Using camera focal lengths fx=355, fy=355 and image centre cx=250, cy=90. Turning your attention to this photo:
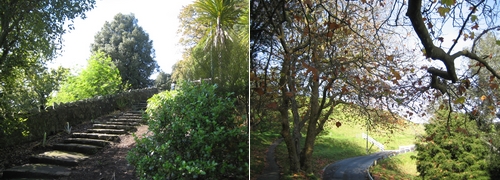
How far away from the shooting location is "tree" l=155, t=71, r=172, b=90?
5.13 ft

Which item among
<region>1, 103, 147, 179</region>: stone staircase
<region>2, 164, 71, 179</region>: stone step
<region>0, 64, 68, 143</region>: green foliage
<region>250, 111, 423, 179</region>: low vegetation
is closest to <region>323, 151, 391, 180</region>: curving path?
<region>250, 111, 423, 179</region>: low vegetation

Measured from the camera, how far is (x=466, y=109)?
1696 millimetres

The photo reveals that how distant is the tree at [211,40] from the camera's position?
5.45 feet

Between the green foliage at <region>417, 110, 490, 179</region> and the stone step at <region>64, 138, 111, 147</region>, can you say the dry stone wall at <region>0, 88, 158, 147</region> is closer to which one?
the stone step at <region>64, 138, 111, 147</region>

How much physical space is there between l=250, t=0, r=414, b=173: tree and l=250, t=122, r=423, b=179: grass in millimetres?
36

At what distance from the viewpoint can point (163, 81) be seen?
5.19ft

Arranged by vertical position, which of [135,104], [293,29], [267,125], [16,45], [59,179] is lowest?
[59,179]

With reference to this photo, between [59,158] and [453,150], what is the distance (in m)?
1.70

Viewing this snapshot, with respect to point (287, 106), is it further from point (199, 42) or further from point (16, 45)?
point (16, 45)

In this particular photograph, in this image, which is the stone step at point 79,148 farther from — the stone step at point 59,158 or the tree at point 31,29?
the tree at point 31,29

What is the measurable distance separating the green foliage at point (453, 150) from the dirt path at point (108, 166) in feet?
4.32

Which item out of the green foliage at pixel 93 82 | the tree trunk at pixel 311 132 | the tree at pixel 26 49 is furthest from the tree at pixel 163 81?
the tree trunk at pixel 311 132

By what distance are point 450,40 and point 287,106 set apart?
2.82 feet

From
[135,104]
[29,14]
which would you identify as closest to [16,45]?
[29,14]
